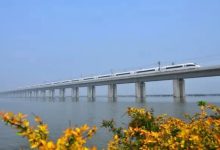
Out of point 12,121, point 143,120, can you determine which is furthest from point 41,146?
point 143,120

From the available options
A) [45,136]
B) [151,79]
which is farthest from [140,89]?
[45,136]

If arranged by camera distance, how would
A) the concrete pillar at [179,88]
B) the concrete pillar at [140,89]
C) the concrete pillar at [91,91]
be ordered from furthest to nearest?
1. the concrete pillar at [91,91]
2. the concrete pillar at [140,89]
3. the concrete pillar at [179,88]

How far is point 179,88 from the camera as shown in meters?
96.8

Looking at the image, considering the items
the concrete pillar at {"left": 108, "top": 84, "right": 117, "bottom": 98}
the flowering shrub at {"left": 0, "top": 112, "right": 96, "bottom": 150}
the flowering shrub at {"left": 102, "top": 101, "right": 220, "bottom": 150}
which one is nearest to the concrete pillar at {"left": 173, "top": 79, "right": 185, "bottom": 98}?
the concrete pillar at {"left": 108, "top": 84, "right": 117, "bottom": 98}

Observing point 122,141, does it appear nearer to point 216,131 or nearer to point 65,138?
point 216,131

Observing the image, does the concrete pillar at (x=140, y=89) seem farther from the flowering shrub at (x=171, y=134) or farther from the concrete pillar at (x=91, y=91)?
the flowering shrub at (x=171, y=134)

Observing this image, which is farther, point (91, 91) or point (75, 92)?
point (75, 92)

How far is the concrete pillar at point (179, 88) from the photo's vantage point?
314 feet

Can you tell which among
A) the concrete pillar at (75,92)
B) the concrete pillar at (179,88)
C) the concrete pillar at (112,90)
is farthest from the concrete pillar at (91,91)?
the concrete pillar at (179,88)

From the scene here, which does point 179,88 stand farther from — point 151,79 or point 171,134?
point 171,134

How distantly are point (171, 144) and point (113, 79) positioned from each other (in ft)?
364

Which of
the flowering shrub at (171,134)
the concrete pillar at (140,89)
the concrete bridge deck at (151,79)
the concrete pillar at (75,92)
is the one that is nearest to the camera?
the flowering shrub at (171,134)

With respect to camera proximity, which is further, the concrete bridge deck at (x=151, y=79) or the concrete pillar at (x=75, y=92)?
the concrete pillar at (x=75, y=92)

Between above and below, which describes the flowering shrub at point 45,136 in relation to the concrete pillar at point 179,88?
below
